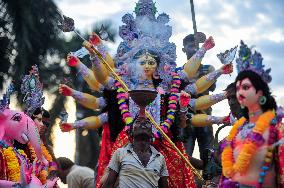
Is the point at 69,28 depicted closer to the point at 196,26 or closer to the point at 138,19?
the point at 138,19

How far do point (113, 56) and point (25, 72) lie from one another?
6836 mm

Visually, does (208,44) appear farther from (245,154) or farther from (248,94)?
(245,154)

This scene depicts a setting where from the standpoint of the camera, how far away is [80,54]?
771 centimetres

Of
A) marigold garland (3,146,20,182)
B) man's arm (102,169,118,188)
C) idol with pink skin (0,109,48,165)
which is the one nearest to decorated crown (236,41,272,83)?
man's arm (102,169,118,188)

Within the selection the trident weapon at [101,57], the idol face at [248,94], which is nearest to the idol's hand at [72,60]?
the trident weapon at [101,57]

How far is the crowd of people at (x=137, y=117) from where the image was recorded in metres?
5.77

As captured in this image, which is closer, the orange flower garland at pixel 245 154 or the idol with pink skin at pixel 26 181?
the orange flower garland at pixel 245 154

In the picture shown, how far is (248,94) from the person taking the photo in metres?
4.66

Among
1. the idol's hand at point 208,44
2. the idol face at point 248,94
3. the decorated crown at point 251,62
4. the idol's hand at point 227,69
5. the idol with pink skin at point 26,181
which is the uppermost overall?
the idol's hand at point 208,44

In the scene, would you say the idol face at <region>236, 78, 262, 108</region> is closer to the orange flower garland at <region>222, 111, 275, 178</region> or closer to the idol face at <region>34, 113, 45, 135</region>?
the orange flower garland at <region>222, 111, 275, 178</region>

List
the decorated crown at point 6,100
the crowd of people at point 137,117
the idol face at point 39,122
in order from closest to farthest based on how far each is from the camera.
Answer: the crowd of people at point 137,117
the decorated crown at point 6,100
the idol face at point 39,122

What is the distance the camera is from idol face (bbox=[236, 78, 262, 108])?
4660 millimetres

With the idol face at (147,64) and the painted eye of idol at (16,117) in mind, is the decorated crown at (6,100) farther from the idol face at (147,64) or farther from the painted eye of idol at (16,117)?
the idol face at (147,64)

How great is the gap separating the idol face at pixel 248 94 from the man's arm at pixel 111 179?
4.91 feet
